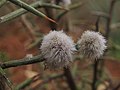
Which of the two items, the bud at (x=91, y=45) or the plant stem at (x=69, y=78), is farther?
the plant stem at (x=69, y=78)

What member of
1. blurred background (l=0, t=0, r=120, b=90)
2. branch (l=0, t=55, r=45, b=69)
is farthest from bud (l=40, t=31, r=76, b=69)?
blurred background (l=0, t=0, r=120, b=90)

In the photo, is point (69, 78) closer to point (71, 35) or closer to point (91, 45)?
point (71, 35)

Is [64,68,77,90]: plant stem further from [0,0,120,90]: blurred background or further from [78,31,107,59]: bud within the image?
[78,31,107,59]: bud

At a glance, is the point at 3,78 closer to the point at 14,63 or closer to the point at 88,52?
the point at 14,63

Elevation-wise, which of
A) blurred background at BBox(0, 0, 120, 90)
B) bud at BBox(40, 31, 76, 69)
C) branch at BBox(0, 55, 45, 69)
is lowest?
blurred background at BBox(0, 0, 120, 90)

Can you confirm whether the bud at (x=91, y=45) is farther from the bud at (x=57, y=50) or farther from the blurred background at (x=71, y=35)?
the blurred background at (x=71, y=35)

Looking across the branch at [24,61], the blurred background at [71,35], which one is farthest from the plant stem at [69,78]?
the branch at [24,61]

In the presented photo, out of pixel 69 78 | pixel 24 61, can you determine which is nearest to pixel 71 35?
pixel 69 78
